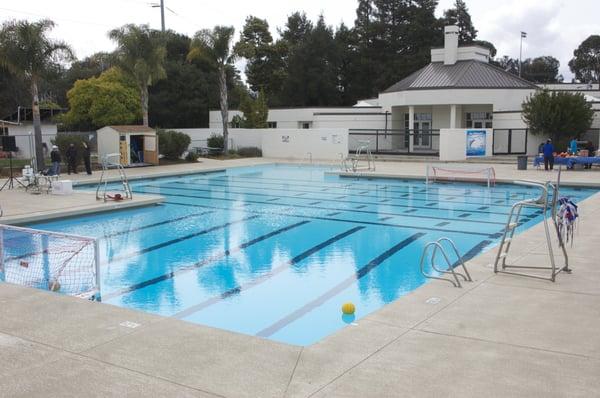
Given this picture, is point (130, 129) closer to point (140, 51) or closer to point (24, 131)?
point (140, 51)

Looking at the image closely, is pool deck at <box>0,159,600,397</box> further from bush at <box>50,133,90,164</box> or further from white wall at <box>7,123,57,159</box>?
white wall at <box>7,123,57,159</box>

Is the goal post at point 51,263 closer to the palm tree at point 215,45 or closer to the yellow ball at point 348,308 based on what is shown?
the yellow ball at point 348,308

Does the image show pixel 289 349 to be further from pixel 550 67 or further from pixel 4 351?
pixel 550 67

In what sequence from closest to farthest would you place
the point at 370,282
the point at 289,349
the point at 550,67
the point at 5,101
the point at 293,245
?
1. the point at 289,349
2. the point at 370,282
3. the point at 293,245
4. the point at 5,101
5. the point at 550,67

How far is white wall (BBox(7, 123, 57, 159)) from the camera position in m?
34.4

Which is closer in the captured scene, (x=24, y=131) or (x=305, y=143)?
(x=24, y=131)

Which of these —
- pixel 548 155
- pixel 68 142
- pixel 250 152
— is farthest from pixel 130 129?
pixel 548 155

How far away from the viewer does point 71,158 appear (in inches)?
1011

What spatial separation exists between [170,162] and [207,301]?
24.1 metres

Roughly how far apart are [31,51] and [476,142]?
23.0 meters

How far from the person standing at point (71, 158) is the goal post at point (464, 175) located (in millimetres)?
14951

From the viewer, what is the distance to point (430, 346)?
17.5 ft

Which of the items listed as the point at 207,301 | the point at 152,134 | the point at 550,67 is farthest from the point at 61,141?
the point at 550,67

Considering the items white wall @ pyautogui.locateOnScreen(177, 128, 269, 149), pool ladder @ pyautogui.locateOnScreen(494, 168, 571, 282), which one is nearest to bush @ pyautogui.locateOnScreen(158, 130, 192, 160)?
white wall @ pyautogui.locateOnScreen(177, 128, 269, 149)
